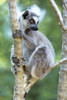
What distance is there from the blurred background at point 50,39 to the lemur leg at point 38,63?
1.32m

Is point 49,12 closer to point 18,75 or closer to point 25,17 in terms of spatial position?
point 25,17

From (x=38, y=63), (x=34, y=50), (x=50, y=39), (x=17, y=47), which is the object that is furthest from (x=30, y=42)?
(x=50, y=39)

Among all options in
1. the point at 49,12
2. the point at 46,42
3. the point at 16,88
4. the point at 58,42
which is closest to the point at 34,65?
the point at 46,42

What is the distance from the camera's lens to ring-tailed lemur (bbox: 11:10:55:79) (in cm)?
490

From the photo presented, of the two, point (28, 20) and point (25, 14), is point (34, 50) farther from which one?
point (25, 14)

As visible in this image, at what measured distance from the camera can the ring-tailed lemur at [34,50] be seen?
4.90 meters

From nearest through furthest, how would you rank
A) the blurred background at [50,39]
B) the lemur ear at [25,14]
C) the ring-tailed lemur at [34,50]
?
the ring-tailed lemur at [34,50]
the lemur ear at [25,14]
the blurred background at [50,39]

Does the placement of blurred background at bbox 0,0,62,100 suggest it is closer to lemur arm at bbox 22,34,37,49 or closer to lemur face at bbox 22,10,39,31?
lemur face at bbox 22,10,39,31

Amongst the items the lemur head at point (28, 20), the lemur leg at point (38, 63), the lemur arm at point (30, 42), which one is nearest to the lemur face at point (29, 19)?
the lemur head at point (28, 20)

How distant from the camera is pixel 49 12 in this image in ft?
22.6

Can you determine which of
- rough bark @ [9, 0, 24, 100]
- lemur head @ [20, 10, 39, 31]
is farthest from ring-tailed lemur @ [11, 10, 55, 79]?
rough bark @ [9, 0, 24, 100]

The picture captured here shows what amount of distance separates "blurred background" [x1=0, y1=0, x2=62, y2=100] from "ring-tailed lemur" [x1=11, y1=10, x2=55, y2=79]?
996 mm

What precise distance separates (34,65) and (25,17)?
1.00 m

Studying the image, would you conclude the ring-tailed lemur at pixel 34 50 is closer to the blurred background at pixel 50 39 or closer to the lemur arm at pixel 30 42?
the lemur arm at pixel 30 42
